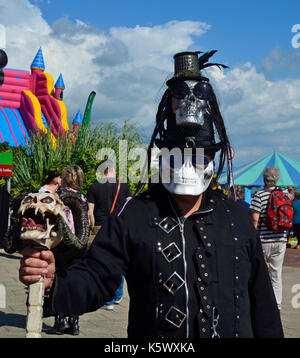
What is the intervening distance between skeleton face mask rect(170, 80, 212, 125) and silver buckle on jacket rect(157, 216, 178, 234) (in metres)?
0.46

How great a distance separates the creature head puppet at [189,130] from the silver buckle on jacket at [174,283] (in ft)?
1.21

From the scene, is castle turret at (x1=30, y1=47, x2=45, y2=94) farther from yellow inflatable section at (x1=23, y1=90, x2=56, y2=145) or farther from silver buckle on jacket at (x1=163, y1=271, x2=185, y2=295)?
silver buckle on jacket at (x1=163, y1=271, x2=185, y2=295)

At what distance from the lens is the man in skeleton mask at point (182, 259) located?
2043 millimetres

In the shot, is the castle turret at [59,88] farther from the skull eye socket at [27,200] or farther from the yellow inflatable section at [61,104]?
the skull eye socket at [27,200]

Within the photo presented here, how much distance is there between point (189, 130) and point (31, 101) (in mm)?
18689

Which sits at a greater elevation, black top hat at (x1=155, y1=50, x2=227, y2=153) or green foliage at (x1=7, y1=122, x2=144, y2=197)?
green foliage at (x1=7, y1=122, x2=144, y2=197)

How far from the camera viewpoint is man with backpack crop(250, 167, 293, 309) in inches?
235

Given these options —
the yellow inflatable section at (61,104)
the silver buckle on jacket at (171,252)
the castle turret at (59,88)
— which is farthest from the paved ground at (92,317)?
the castle turret at (59,88)

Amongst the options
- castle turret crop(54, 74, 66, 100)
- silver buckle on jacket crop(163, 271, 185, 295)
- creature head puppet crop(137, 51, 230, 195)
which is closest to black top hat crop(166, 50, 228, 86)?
creature head puppet crop(137, 51, 230, 195)

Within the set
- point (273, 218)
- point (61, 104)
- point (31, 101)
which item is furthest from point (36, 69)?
point (273, 218)

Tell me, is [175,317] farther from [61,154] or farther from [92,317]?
[61,154]

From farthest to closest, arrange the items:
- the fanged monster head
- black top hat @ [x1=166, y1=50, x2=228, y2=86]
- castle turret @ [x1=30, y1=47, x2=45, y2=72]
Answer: castle turret @ [x1=30, y1=47, x2=45, y2=72] < black top hat @ [x1=166, y1=50, x2=228, y2=86] < the fanged monster head

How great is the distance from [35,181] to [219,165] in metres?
9.92

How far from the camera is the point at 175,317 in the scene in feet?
6.68
